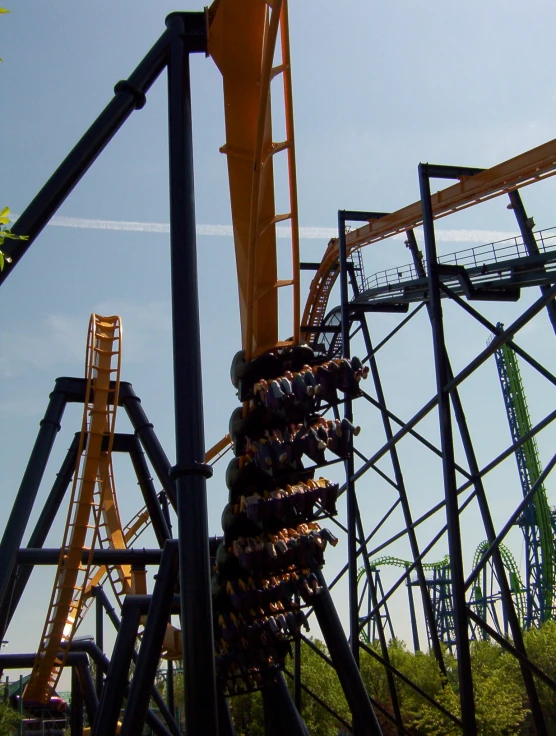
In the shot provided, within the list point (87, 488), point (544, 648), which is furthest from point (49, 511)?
point (544, 648)

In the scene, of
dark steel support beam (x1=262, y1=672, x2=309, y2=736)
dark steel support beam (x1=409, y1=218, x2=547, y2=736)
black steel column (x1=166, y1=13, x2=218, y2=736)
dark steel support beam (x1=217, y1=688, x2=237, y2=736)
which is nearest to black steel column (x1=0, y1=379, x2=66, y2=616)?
dark steel support beam (x1=217, y1=688, x2=237, y2=736)

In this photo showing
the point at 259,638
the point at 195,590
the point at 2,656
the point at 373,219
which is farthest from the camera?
the point at 373,219

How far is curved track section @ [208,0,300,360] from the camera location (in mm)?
8016

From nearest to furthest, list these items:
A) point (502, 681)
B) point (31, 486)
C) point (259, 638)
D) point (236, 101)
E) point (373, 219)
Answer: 1. point (236, 101)
2. point (259, 638)
3. point (31, 486)
4. point (373, 219)
5. point (502, 681)

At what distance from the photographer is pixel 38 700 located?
14.8 m

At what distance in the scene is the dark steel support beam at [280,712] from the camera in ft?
32.0

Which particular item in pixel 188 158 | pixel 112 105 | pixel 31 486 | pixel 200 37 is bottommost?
pixel 31 486

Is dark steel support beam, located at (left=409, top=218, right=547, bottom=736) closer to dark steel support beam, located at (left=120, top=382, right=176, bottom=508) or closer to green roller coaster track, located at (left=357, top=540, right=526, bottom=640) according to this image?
dark steel support beam, located at (left=120, top=382, right=176, bottom=508)

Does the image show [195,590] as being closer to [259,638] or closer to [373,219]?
[259,638]

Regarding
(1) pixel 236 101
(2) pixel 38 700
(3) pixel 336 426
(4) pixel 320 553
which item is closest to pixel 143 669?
(4) pixel 320 553

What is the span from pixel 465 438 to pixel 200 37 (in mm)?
6571

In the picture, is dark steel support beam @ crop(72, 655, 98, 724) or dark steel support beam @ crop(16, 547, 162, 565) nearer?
dark steel support beam @ crop(16, 547, 162, 565)

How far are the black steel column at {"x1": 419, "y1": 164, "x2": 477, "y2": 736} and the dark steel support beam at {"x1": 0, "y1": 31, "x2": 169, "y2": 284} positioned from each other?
4.91 meters

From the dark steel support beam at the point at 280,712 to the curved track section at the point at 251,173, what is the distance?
4.06m
